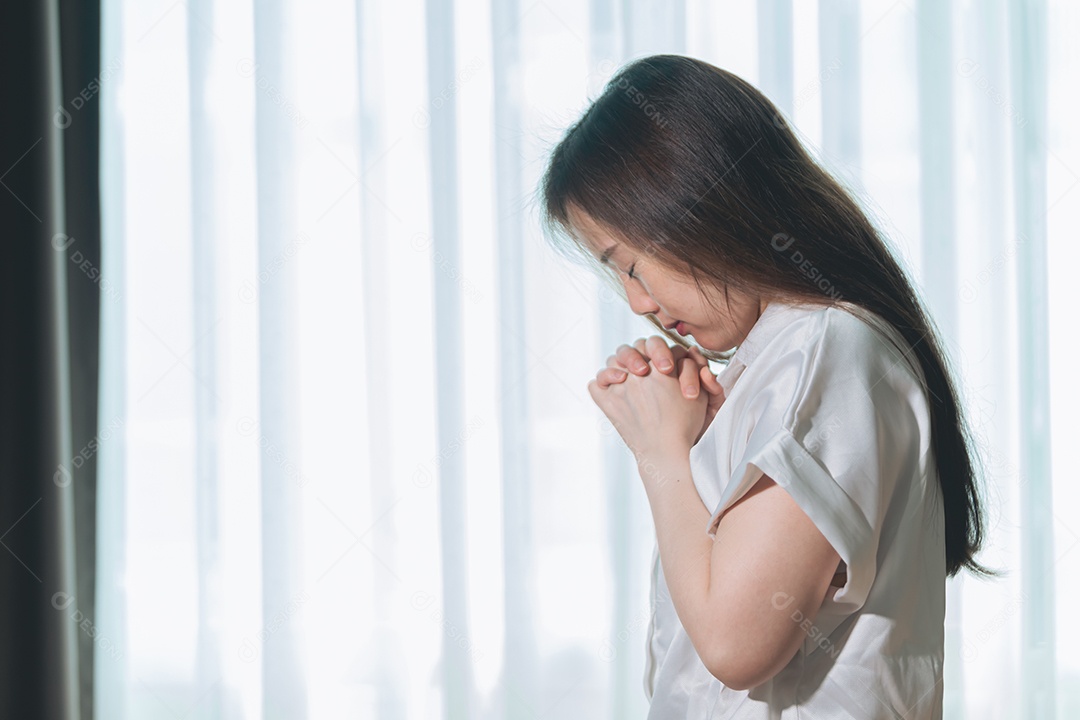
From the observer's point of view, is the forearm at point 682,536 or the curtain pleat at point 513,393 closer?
the forearm at point 682,536

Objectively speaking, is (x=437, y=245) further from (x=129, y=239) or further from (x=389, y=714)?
(x=389, y=714)

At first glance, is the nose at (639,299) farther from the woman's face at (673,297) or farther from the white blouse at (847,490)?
the white blouse at (847,490)

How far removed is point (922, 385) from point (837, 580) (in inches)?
6.2

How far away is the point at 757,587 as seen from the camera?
56 centimetres

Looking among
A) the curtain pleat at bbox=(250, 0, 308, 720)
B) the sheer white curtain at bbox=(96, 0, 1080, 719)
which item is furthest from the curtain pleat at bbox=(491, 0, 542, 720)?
the curtain pleat at bbox=(250, 0, 308, 720)

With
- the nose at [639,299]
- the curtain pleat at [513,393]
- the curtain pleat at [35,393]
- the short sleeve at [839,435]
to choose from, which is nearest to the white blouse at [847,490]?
the short sleeve at [839,435]

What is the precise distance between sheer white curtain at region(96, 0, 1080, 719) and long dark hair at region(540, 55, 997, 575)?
3.98ft

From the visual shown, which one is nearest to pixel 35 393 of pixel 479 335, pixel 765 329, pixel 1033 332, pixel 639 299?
pixel 479 335

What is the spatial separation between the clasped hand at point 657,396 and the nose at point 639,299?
4 cm

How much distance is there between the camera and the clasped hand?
728mm

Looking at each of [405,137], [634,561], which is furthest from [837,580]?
[405,137]

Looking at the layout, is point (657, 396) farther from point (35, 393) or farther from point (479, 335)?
point (35, 393)

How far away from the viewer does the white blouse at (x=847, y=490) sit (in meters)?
0.58

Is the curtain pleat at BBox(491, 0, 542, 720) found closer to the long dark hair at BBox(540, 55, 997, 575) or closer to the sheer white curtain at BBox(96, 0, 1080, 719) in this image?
the sheer white curtain at BBox(96, 0, 1080, 719)
